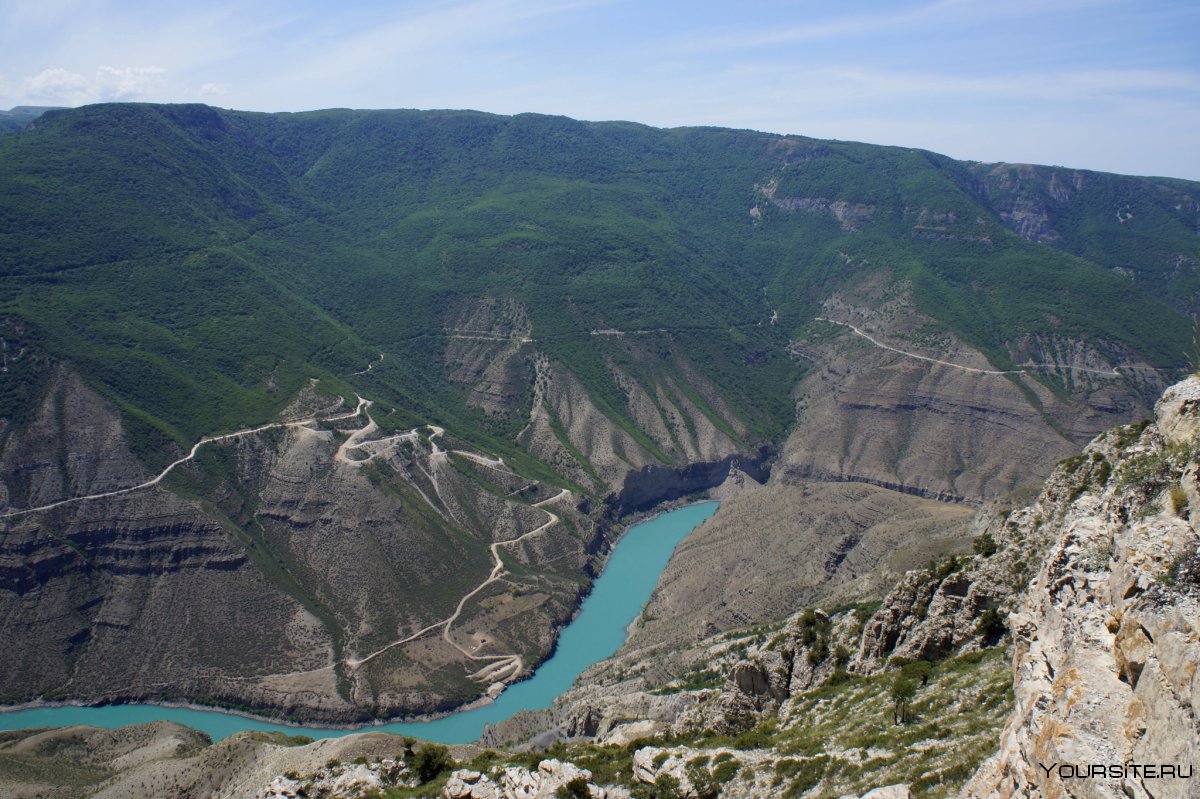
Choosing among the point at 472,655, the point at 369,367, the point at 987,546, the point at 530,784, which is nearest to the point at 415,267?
the point at 369,367

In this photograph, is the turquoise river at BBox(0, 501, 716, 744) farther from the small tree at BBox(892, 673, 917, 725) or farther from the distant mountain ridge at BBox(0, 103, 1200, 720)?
the small tree at BBox(892, 673, 917, 725)

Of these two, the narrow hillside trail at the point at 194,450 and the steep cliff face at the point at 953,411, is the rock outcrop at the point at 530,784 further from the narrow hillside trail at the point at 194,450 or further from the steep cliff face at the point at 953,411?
the steep cliff face at the point at 953,411

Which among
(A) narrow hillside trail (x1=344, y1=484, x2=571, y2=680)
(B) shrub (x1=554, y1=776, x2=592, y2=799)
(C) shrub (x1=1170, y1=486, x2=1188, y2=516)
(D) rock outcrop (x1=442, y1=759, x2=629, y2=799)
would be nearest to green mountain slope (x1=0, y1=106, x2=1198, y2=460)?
(A) narrow hillside trail (x1=344, y1=484, x2=571, y2=680)

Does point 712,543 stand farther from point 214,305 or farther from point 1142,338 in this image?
point 1142,338

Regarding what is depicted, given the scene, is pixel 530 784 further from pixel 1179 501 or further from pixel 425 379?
pixel 425 379

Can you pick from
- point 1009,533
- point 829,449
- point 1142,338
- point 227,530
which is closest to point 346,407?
point 227,530

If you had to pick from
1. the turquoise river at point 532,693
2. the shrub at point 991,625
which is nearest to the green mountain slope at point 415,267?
the turquoise river at point 532,693
